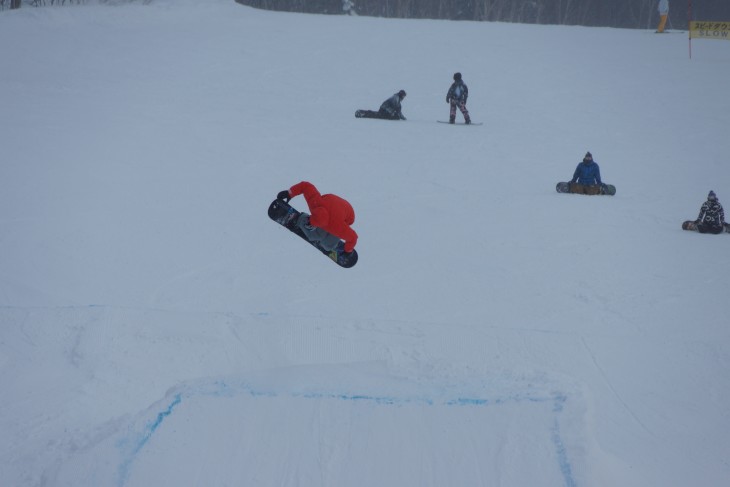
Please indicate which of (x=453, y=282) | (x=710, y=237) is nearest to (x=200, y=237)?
(x=453, y=282)

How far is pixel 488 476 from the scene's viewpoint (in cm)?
411

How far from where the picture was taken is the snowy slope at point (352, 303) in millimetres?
4297

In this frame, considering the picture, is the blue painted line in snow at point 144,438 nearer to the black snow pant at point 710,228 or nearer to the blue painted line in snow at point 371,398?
the blue painted line in snow at point 371,398

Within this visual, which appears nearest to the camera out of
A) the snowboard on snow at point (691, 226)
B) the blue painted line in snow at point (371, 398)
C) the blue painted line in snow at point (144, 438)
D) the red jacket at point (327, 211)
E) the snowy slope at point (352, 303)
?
the blue painted line in snow at point (144, 438)

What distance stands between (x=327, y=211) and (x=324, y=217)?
4.4 inches

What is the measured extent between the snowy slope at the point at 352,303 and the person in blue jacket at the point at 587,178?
1.16ft

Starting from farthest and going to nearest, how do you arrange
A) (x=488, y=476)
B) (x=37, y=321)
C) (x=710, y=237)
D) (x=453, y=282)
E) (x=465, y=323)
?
(x=710, y=237)
(x=453, y=282)
(x=465, y=323)
(x=37, y=321)
(x=488, y=476)

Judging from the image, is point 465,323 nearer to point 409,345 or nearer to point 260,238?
point 409,345

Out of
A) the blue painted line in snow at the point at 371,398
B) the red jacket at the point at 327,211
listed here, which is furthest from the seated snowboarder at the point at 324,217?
the blue painted line in snow at the point at 371,398

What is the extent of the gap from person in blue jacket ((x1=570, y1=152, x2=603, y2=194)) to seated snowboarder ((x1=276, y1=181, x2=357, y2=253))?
229 inches

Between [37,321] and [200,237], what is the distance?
2545 mm

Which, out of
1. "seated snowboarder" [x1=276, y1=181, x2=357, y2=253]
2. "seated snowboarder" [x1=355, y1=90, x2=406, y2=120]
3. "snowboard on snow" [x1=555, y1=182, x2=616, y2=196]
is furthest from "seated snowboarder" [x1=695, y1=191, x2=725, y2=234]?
"seated snowboarder" [x1=355, y1=90, x2=406, y2=120]

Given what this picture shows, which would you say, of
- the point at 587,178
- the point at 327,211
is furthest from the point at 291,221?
the point at 587,178

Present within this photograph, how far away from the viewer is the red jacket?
5.47 m
